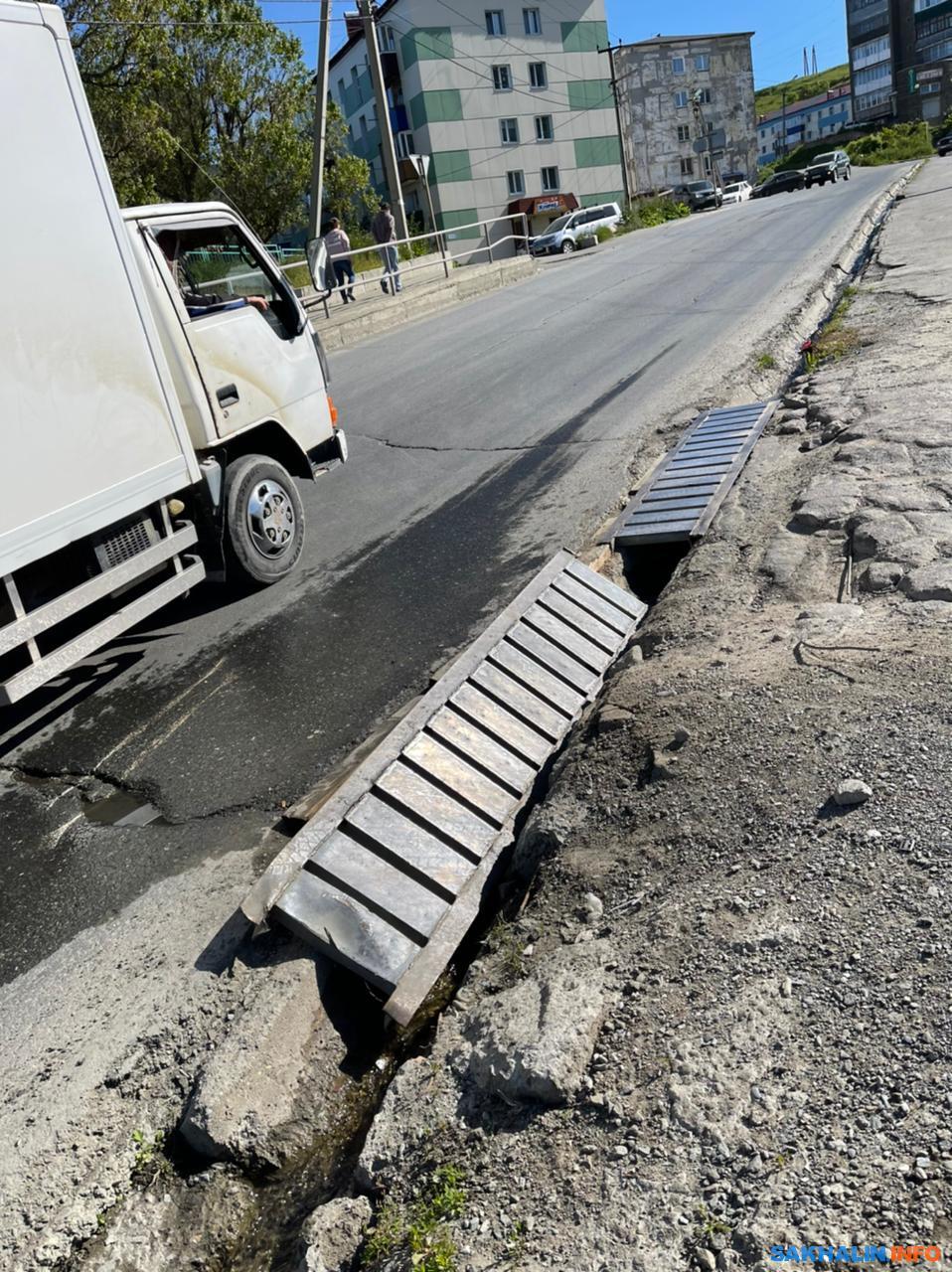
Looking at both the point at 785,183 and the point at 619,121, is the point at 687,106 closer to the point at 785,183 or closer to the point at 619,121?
the point at 619,121

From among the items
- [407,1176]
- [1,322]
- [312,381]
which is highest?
[1,322]

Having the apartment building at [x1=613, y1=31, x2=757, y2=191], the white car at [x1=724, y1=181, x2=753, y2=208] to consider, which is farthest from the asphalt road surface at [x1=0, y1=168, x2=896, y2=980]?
the apartment building at [x1=613, y1=31, x2=757, y2=191]

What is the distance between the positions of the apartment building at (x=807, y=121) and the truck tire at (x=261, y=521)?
12467 centimetres

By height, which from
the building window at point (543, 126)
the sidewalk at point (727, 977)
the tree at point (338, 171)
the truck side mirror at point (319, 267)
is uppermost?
the building window at point (543, 126)

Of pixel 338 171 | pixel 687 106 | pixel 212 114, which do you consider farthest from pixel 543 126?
pixel 212 114

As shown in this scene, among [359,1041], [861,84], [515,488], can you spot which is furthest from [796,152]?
[359,1041]

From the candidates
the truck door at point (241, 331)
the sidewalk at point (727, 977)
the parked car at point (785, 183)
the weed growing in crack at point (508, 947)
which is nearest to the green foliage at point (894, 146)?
the parked car at point (785, 183)

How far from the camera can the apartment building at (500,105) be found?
166ft

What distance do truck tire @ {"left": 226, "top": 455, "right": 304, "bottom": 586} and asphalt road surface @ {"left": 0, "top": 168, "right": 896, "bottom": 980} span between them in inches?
7.7

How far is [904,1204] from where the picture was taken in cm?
193

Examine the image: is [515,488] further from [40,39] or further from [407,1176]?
[407,1176]

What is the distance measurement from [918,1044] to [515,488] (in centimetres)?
639

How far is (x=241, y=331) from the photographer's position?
21.5 feet

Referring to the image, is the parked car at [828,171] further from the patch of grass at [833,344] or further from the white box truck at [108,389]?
the white box truck at [108,389]
